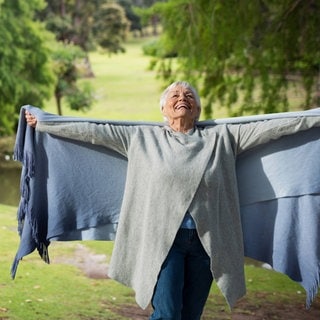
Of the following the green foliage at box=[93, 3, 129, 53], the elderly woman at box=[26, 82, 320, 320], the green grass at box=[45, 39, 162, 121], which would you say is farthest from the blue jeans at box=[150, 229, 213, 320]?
the green foliage at box=[93, 3, 129, 53]

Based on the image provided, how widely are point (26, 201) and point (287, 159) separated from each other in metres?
1.03

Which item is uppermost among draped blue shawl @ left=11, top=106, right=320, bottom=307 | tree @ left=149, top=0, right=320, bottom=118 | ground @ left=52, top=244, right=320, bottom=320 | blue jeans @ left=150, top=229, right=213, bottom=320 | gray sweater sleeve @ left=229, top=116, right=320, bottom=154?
tree @ left=149, top=0, right=320, bottom=118

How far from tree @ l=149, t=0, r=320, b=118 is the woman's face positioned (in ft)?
11.4

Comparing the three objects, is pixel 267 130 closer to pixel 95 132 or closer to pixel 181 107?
pixel 181 107

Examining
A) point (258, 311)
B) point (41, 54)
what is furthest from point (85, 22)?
Result: point (258, 311)

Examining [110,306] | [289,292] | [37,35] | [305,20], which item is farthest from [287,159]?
[37,35]

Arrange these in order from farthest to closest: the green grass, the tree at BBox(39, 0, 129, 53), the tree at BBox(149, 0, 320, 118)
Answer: the tree at BBox(39, 0, 129, 53)
the green grass
the tree at BBox(149, 0, 320, 118)

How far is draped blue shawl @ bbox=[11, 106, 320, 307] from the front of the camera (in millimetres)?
2809

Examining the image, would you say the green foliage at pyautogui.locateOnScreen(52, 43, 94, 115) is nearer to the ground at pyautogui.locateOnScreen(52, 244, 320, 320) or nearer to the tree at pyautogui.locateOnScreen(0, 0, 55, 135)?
the tree at pyautogui.locateOnScreen(0, 0, 55, 135)

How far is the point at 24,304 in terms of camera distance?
395 centimetres

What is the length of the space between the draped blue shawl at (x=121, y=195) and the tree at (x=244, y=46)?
10.9 ft

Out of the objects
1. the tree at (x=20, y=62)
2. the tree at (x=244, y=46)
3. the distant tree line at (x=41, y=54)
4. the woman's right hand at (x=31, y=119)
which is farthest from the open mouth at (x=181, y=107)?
the tree at (x=20, y=62)

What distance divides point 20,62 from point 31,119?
13333 mm

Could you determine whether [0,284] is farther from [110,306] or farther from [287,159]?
[287,159]
